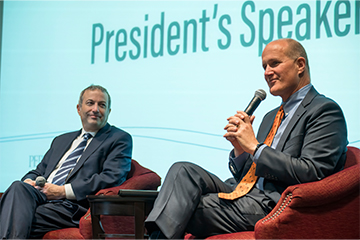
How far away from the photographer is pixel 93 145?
128 inches

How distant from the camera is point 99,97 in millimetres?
3428

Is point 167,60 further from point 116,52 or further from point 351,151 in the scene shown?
point 351,151

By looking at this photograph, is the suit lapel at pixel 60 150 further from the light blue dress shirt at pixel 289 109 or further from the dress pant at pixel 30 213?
the light blue dress shirt at pixel 289 109

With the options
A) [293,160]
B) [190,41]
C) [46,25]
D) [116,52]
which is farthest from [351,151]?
[46,25]

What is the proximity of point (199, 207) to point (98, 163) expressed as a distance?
4.28 ft

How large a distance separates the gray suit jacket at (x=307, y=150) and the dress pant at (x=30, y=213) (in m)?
1.42

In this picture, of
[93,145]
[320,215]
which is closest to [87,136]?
[93,145]

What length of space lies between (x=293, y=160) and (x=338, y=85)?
4.55 feet

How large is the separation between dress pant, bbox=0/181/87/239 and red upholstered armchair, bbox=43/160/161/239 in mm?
73

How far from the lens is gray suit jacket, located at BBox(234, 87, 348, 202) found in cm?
195

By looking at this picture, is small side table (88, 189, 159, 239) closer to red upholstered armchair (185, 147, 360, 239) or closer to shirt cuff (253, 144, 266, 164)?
shirt cuff (253, 144, 266, 164)

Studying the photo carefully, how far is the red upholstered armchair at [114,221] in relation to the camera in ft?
8.68

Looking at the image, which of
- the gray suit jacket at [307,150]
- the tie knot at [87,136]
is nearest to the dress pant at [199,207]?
the gray suit jacket at [307,150]

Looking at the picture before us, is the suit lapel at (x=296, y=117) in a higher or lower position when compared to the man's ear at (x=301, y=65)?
lower
